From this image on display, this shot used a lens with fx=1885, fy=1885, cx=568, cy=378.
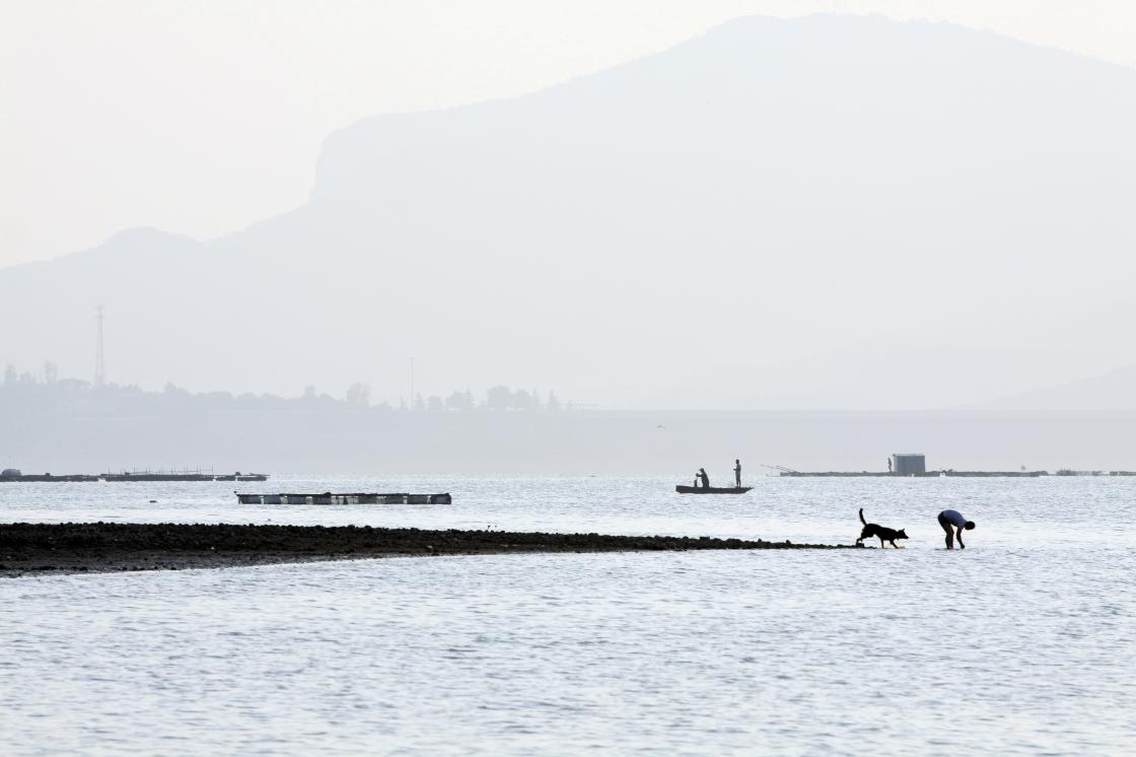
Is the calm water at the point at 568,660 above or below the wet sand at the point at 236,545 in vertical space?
below

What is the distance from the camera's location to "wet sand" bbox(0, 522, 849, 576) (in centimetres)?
7006

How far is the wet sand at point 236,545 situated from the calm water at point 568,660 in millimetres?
4708

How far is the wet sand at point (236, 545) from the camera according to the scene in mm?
70062

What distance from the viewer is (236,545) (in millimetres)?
81875

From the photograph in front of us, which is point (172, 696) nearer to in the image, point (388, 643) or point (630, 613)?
point (388, 643)

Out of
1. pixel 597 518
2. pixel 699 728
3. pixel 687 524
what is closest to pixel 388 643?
pixel 699 728

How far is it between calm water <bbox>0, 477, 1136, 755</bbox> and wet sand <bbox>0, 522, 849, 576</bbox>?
4708 millimetres

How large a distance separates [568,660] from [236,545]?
4422 cm

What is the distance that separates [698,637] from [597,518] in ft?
369

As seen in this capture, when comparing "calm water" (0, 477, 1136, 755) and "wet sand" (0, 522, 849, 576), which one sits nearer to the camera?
"calm water" (0, 477, 1136, 755)

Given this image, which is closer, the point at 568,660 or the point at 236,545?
the point at 568,660

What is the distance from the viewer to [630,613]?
5197 cm

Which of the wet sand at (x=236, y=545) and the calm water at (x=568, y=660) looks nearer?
the calm water at (x=568, y=660)

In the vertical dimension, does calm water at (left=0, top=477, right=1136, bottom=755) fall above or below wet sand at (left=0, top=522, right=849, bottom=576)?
below
